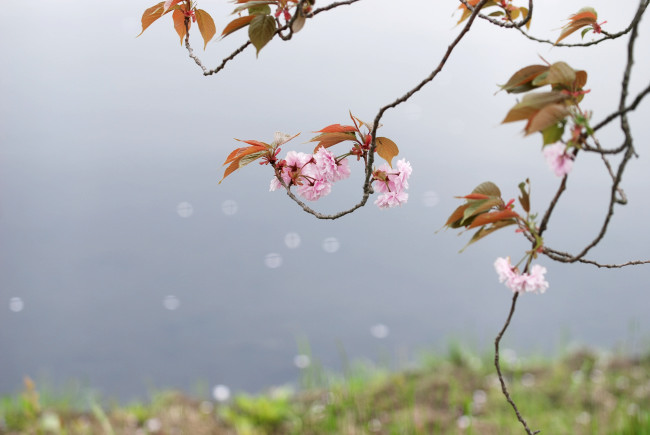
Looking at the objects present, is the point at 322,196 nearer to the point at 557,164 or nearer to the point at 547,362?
the point at 557,164

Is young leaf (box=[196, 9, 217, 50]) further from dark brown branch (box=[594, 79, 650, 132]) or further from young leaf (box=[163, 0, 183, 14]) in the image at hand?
dark brown branch (box=[594, 79, 650, 132])

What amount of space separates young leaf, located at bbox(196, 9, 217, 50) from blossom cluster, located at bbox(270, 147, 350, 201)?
0.85ft

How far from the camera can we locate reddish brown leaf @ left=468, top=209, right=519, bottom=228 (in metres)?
0.70

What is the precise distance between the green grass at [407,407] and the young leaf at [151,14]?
5.03 feet

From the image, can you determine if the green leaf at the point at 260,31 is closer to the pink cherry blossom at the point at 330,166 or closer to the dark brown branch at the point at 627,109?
the pink cherry blossom at the point at 330,166

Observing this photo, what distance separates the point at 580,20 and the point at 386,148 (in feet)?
1.22

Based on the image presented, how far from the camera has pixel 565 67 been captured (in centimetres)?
67

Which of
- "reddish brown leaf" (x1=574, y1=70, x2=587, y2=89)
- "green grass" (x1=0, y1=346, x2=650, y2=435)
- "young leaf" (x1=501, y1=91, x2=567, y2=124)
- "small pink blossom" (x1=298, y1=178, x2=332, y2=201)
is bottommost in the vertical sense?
"green grass" (x1=0, y1=346, x2=650, y2=435)

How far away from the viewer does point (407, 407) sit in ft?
7.52

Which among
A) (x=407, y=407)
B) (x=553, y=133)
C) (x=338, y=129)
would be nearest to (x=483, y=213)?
(x=553, y=133)

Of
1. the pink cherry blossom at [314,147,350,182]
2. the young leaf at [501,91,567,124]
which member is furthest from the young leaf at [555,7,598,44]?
the pink cherry blossom at [314,147,350,182]

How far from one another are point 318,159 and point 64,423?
2.10m

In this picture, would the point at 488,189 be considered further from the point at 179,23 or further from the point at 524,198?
the point at 179,23

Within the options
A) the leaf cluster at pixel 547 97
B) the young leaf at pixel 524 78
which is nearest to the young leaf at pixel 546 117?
the leaf cluster at pixel 547 97
